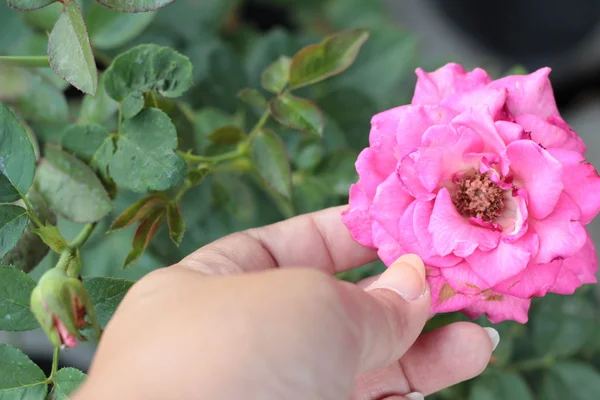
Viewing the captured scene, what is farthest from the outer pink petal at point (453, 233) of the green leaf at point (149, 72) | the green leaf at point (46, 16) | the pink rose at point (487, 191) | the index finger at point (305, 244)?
the green leaf at point (46, 16)

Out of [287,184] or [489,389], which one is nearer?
[287,184]

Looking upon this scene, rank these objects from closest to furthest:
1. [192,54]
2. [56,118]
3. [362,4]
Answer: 1. [56,118]
2. [192,54]
3. [362,4]

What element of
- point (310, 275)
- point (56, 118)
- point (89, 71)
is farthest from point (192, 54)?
point (310, 275)

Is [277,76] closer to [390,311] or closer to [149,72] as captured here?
[149,72]

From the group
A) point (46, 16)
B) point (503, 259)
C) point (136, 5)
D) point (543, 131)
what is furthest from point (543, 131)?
point (46, 16)

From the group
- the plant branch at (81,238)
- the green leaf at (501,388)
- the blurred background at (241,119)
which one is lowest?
the green leaf at (501,388)

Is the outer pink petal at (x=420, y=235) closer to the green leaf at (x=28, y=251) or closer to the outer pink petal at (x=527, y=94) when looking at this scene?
the outer pink petal at (x=527, y=94)

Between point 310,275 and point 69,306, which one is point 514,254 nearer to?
point 310,275
